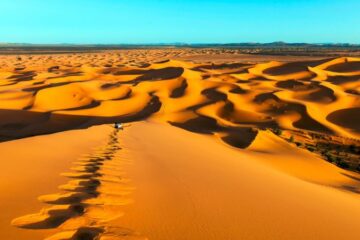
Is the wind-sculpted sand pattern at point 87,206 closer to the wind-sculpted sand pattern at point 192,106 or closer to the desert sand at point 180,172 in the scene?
the desert sand at point 180,172

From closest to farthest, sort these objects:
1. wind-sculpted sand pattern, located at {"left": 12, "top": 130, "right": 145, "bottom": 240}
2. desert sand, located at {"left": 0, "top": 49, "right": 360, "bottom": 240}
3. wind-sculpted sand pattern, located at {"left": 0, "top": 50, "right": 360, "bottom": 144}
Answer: wind-sculpted sand pattern, located at {"left": 12, "top": 130, "right": 145, "bottom": 240} < desert sand, located at {"left": 0, "top": 49, "right": 360, "bottom": 240} < wind-sculpted sand pattern, located at {"left": 0, "top": 50, "right": 360, "bottom": 144}

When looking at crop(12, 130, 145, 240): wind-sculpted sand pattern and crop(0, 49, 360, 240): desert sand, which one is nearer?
crop(12, 130, 145, 240): wind-sculpted sand pattern

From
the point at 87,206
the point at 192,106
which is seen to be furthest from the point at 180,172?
the point at 192,106

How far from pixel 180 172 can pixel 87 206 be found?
1.99 m

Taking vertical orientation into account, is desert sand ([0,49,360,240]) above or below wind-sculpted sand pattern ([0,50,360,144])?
above

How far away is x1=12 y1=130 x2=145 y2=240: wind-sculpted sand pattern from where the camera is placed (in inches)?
124

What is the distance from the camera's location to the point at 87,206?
365 centimetres

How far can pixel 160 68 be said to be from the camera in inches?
1131

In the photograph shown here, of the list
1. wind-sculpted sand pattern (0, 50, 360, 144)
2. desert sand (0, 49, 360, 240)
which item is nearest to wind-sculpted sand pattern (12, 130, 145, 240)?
desert sand (0, 49, 360, 240)

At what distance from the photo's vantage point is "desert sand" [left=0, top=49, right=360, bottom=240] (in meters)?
3.45

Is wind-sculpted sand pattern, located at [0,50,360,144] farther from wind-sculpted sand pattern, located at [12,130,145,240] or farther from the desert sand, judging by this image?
wind-sculpted sand pattern, located at [12,130,145,240]

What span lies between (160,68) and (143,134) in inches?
773

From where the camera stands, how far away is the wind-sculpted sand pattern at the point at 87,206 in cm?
314

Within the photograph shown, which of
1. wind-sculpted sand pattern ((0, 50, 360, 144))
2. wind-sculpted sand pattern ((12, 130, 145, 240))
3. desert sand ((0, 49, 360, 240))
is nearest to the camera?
wind-sculpted sand pattern ((12, 130, 145, 240))
